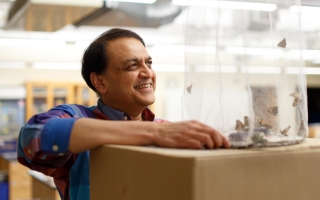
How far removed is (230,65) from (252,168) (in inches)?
12.7

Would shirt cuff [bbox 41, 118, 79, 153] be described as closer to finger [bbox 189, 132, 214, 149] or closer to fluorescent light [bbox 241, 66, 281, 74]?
finger [bbox 189, 132, 214, 149]

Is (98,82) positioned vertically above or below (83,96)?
below

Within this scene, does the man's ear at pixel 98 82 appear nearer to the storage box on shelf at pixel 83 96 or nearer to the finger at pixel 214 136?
the finger at pixel 214 136

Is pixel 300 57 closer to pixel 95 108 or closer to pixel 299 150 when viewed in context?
pixel 299 150

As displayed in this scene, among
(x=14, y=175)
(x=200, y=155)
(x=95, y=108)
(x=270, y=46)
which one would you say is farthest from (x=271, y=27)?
(x=14, y=175)

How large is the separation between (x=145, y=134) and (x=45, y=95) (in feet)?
28.4

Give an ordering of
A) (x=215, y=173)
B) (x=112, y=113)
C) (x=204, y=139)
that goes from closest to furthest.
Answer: (x=215, y=173), (x=204, y=139), (x=112, y=113)

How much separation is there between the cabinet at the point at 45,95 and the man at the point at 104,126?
7827 mm

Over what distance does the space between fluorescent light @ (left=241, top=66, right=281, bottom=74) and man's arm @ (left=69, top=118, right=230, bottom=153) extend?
21 centimetres

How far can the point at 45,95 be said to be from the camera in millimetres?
9297

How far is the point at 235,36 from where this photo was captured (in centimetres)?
110

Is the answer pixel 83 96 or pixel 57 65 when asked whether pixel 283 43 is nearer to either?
pixel 83 96

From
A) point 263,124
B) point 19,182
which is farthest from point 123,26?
point 19,182

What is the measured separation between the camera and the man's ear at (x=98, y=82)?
1.55 meters
